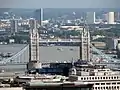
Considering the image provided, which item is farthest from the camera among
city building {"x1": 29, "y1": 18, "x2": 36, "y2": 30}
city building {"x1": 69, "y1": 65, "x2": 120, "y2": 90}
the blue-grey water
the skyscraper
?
the skyscraper

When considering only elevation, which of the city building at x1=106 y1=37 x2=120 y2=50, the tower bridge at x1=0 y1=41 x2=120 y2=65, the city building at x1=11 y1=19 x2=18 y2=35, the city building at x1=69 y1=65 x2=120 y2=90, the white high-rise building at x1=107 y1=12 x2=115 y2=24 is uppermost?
the white high-rise building at x1=107 y1=12 x2=115 y2=24

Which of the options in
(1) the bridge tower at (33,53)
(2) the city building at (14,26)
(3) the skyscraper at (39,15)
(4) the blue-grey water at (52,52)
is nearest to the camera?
(1) the bridge tower at (33,53)

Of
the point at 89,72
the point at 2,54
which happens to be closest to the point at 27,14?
the point at 2,54

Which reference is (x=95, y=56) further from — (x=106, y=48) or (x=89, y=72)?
(x=89, y=72)

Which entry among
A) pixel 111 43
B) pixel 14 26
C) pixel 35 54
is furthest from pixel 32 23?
pixel 35 54

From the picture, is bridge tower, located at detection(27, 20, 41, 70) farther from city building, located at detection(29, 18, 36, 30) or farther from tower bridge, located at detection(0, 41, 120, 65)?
city building, located at detection(29, 18, 36, 30)

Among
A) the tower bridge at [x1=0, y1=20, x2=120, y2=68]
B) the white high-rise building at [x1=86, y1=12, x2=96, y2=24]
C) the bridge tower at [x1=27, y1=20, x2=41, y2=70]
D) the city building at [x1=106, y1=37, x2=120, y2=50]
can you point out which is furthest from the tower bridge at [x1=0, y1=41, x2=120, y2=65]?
the white high-rise building at [x1=86, y1=12, x2=96, y2=24]

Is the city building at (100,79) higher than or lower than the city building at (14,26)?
lower

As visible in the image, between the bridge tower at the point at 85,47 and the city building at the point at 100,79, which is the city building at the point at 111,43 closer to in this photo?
the bridge tower at the point at 85,47

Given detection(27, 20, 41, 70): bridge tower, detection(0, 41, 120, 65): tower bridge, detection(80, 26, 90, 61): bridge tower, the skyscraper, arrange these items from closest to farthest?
detection(27, 20, 41, 70): bridge tower
detection(80, 26, 90, 61): bridge tower
detection(0, 41, 120, 65): tower bridge
the skyscraper

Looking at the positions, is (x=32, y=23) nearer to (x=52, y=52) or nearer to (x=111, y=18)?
(x=111, y=18)

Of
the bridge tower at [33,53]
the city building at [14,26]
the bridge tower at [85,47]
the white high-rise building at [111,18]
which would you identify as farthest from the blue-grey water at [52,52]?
the white high-rise building at [111,18]
